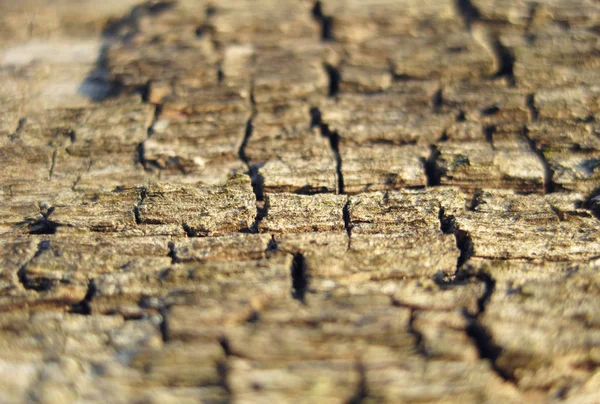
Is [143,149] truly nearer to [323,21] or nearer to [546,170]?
[323,21]

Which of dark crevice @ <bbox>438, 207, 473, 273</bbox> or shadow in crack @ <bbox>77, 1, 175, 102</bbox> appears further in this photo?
shadow in crack @ <bbox>77, 1, 175, 102</bbox>

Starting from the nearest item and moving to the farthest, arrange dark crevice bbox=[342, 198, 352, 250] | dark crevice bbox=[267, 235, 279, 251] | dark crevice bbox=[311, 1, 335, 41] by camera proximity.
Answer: dark crevice bbox=[267, 235, 279, 251], dark crevice bbox=[342, 198, 352, 250], dark crevice bbox=[311, 1, 335, 41]

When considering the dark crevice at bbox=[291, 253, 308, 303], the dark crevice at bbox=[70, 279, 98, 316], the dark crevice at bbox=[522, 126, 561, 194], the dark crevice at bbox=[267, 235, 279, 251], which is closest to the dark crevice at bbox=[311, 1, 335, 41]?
the dark crevice at bbox=[522, 126, 561, 194]

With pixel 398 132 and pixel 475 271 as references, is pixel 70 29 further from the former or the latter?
pixel 475 271

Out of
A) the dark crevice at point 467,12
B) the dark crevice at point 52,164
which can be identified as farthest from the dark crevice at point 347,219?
the dark crevice at point 467,12

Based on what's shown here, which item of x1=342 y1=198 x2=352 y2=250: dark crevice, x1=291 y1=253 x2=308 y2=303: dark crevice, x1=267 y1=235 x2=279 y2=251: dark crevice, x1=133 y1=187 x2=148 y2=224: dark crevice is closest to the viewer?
x1=291 y1=253 x2=308 y2=303: dark crevice

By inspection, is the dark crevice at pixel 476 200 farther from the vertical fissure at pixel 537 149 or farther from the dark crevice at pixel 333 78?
the dark crevice at pixel 333 78

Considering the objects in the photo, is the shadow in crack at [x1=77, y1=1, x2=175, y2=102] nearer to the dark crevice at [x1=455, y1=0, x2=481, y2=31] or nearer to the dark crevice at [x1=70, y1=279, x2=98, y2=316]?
the dark crevice at [x1=70, y1=279, x2=98, y2=316]
